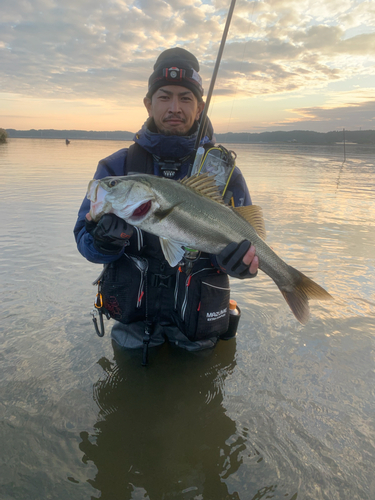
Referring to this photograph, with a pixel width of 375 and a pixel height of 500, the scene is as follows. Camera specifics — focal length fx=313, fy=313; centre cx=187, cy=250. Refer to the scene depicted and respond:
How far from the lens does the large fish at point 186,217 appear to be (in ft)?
10.1

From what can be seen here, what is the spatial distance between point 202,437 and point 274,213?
9405mm

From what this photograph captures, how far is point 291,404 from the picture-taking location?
10.8 feet

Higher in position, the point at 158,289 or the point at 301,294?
the point at 301,294

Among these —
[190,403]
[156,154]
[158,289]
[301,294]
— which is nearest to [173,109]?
[156,154]

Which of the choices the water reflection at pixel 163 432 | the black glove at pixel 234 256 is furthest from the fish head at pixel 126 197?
the water reflection at pixel 163 432

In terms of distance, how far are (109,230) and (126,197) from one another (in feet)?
1.31

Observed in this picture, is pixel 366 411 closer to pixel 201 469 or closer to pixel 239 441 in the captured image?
pixel 239 441

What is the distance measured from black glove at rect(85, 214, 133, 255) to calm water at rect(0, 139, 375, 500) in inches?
63.5

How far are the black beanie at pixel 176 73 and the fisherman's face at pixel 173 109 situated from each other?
7 centimetres

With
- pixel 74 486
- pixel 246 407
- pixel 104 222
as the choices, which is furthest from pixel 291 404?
pixel 104 222

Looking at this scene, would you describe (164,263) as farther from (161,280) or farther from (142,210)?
(142,210)

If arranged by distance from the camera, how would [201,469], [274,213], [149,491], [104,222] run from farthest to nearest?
[274,213]
[104,222]
[201,469]
[149,491]

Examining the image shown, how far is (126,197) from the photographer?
9.96ft

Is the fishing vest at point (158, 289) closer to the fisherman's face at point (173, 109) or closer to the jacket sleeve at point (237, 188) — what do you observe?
the fisherman's face at point (173, 109)
